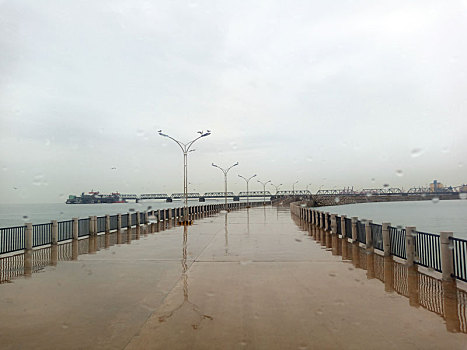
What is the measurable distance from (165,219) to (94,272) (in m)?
25.5

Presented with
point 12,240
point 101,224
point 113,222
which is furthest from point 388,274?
point 113,222

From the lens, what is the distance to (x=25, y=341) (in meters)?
5.53

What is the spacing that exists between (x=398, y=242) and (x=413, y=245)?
141 centimetres

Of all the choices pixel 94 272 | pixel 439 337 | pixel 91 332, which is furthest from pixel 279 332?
pixel 94 272

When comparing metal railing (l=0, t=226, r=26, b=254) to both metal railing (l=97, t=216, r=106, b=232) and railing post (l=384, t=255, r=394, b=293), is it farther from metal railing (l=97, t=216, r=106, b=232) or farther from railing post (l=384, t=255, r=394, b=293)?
railing post (l=384, t=255, r=394, b=293)

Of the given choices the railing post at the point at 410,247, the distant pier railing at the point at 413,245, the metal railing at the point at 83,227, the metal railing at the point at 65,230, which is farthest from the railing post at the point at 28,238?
the railing post at the point at 410,247

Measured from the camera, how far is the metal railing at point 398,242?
1207 centimetres

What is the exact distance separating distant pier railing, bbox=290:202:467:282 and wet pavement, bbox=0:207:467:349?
0.53m

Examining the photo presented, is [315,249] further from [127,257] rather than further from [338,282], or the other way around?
[127,257]

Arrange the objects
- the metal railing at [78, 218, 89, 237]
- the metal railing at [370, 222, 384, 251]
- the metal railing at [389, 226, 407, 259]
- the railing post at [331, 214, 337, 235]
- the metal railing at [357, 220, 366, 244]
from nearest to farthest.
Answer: the metal railing at [389, 226, 407, 259] → the metal railing at [370, 222, 384, 251] → the metal railing at [357, 220, 366, 244] → the metal railing at [78, 218, 89, 237] → the railing post at [331, 214, 337, 235]

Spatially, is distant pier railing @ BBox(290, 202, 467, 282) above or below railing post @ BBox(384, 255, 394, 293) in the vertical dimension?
above

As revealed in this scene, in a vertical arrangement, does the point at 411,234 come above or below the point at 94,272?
above

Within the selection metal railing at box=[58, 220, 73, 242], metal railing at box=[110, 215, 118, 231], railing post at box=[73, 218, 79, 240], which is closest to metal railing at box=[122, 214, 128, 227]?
metal railing at box=[110, 215, 118, 231]

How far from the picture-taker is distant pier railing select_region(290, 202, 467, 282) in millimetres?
9164
